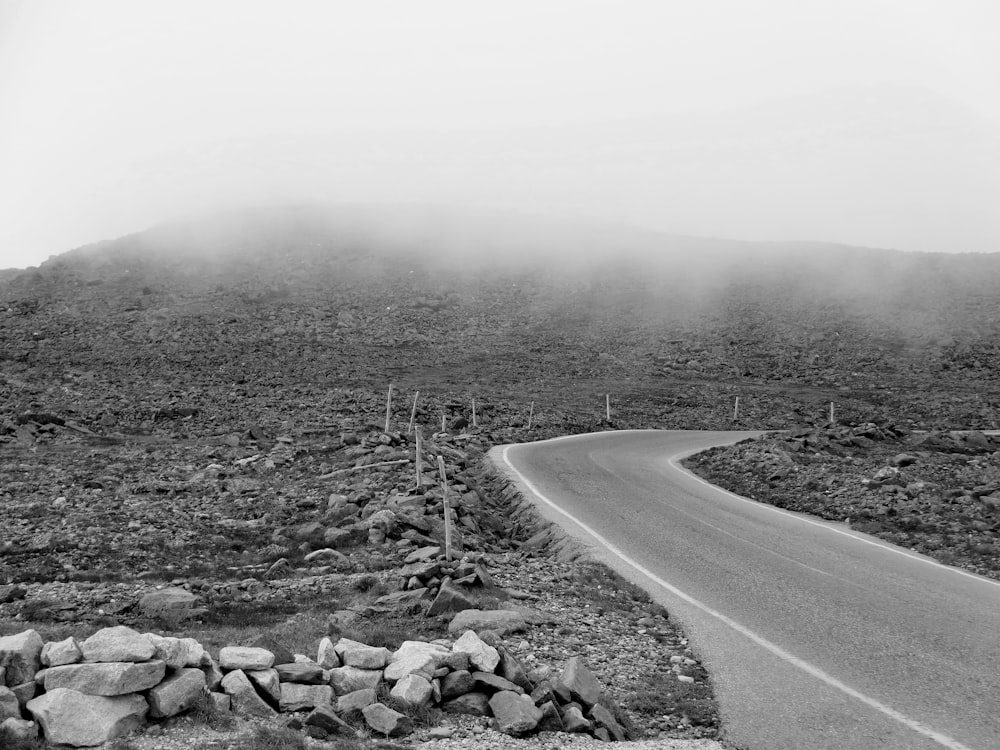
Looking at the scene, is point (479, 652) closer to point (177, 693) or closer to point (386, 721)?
point (386, 721)

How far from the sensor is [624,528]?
14.6 meters

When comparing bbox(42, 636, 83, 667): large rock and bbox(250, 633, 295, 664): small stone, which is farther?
bbox(250, 633, 295, 664): small stone

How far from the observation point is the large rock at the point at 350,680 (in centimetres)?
652

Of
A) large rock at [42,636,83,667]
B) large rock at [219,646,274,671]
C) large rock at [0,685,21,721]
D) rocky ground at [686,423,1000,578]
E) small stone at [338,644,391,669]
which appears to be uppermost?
large rock at [42,636,83,667]

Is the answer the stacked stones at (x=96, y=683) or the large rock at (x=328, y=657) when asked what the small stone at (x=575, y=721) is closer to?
the large rock at (x=328, y=657)

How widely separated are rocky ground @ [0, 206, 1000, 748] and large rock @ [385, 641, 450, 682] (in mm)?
674

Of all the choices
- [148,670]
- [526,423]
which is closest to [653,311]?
[526,423]

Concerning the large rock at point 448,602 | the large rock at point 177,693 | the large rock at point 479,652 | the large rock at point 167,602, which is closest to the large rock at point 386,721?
the large rock at point 479,652

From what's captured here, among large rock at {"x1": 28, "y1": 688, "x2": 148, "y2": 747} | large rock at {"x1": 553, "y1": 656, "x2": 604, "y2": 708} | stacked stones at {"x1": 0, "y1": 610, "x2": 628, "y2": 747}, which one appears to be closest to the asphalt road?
large rock at {"x1": 553, "y1": 656, "x2": 604, "y2": 708}

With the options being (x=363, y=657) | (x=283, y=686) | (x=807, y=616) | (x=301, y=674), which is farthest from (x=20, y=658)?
(x=807, y=616)

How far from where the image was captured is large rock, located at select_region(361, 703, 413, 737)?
5.97 meters

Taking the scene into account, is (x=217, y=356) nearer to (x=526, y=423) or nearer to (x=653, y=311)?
(x=526, y=423)

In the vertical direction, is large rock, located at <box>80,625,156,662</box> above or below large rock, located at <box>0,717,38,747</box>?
above

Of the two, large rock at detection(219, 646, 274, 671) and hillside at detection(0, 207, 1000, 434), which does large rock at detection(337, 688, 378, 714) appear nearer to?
large rock at detection(219, 646, 274, 671)
